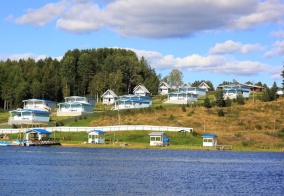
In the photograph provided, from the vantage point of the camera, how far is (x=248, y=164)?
72.6 m

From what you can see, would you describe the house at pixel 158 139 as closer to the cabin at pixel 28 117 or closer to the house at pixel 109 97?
the cabin at pixel 28 117

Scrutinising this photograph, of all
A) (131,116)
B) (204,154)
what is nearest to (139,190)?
(204,154)

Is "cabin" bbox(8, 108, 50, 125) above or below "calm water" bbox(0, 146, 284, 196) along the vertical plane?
above

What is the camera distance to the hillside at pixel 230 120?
344ft

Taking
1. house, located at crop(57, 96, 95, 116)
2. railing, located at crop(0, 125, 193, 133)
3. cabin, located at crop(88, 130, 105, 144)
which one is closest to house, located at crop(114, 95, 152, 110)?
house, located at crop(57, 96, 95, 116)

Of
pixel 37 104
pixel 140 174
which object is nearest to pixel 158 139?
pixel 140 174

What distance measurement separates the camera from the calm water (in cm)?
4553

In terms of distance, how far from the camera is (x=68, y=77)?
599 ft

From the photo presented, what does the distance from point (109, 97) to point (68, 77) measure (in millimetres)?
18936

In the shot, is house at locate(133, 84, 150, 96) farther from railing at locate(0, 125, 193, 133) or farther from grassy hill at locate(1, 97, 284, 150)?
railing at locate(0, 125, 193, 133)

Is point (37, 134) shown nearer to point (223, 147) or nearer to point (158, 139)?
point (158, 139)

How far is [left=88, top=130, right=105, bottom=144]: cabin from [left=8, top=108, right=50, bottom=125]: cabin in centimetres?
3249

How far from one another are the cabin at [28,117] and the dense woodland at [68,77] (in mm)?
27768

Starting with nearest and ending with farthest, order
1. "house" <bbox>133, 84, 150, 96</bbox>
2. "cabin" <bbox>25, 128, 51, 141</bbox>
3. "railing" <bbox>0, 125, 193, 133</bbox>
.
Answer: "cabin" <bbox>25, 128, 51, 141</bbox>, "railing" <bbox>0, 125, 193, 133</bbox>, "house" <bbox>133, 84, 150, 96</bbox>
